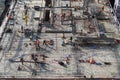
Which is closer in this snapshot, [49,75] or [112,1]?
[49,75]

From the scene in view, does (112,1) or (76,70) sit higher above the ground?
(112,1)

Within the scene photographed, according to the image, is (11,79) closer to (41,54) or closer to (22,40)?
(41,54)

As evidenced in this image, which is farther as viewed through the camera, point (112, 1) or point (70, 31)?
point (112, 1)

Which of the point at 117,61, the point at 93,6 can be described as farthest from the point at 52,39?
the point at 93,6

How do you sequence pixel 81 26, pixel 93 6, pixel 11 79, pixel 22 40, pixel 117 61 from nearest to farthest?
1. pixel 11 79
2. pixel 117 61
3. pixel 22 40
4. pixel 81 26
5. pixel 93 6

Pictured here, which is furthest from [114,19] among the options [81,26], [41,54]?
[41,54]

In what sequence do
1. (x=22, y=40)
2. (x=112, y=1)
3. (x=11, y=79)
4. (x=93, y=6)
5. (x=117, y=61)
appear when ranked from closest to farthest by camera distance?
(x=11, y=79), (x=117, y=61), (x=22, y=40), (x=93, y=6), (x=112, y=1)

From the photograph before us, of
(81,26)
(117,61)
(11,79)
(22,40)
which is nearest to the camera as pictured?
(11,79)

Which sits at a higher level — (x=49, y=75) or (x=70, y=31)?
(x=70, y=31)

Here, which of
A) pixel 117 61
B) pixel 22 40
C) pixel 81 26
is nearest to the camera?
pixel 117 61

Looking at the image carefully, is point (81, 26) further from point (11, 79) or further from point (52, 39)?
point (11, 79)
